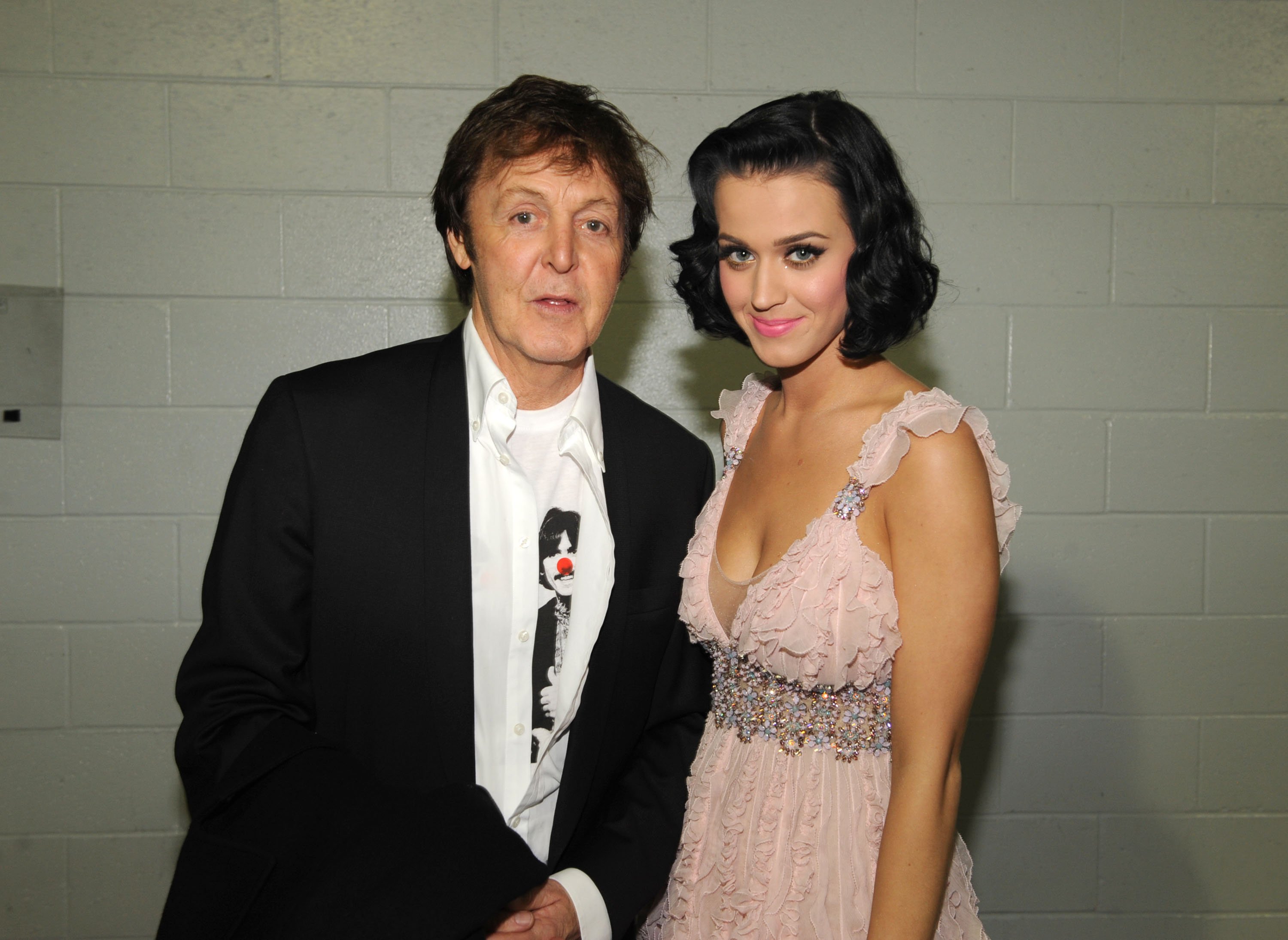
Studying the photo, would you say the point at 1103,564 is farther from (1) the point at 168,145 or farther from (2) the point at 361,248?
(1) the point at 168,145

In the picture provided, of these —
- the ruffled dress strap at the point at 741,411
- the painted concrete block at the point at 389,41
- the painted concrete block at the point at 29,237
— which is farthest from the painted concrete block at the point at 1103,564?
the painted concrete block at the point at 29,237

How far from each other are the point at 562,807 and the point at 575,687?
7.4 inches

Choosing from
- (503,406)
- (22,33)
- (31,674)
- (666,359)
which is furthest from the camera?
(666,359)

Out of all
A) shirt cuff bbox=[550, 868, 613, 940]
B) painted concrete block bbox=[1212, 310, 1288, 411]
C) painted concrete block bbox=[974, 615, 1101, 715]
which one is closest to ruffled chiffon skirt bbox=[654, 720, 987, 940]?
shirt cuff bbox=[550, 868, 613, 940]

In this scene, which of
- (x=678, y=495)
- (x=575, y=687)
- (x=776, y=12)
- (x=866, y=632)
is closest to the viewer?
(x=866, y=632)

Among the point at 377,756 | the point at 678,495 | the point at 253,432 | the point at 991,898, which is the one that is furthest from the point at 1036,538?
the point at 253,432

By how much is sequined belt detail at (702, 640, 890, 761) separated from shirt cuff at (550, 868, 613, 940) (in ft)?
1.03

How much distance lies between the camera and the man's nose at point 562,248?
1.37 metres

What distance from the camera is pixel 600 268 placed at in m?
1.43

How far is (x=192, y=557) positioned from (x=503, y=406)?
1.18m

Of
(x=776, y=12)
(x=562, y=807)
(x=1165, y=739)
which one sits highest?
(x=776, y=12)

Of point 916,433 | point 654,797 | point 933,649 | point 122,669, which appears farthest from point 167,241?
point 933,649

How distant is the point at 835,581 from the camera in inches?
49.4

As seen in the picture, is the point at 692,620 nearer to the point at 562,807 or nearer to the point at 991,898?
the point at 562,807
